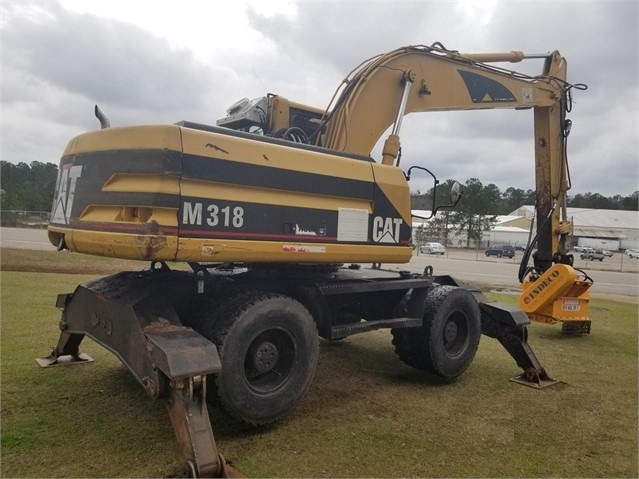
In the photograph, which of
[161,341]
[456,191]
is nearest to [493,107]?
[456,191]

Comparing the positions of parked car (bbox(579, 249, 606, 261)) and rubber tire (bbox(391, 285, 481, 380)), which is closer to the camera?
rubber tire (bbox(391, 285, 481, 380))

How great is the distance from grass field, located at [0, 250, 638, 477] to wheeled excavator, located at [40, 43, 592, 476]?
338 millimetres

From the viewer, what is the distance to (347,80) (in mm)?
5820

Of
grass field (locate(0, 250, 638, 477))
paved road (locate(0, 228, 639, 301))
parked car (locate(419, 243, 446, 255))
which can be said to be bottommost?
grass field (locate(0, 250, 638, 477))

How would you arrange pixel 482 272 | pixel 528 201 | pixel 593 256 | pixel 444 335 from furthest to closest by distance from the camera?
1. pixel 528 201
2. pixel 593 256
3. pixel 482 272
4. pixel 444 335

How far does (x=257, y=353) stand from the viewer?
12.9 ft

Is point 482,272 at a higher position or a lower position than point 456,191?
lower

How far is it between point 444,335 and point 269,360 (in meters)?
2.38

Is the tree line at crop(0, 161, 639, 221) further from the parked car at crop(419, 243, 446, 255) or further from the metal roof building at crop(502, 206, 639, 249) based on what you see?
the metal roof building at crop(502, 206, 639, 249)

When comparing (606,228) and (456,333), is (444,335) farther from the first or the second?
(606,228)

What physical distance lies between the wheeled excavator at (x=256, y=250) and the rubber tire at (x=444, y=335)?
18mm

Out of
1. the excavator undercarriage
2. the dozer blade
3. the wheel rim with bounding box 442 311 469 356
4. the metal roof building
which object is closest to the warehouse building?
the metal roof building

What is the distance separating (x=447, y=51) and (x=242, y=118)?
2673 mm

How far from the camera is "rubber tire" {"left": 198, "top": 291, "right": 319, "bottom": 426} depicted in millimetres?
3688
